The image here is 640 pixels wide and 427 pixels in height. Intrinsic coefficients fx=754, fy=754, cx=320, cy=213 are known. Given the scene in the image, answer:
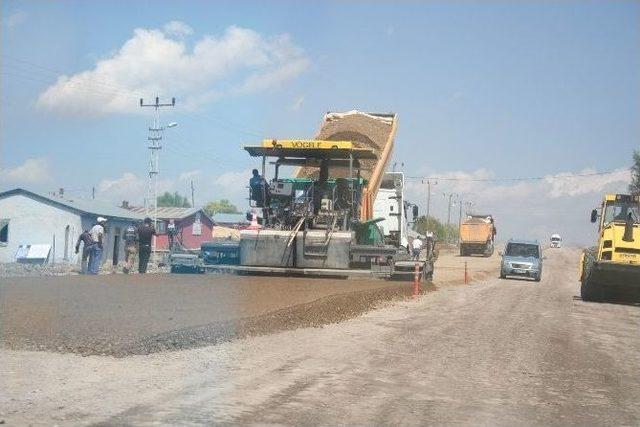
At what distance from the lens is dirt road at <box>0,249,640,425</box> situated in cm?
678

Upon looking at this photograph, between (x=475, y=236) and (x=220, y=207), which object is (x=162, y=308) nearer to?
(x=475, y=236)

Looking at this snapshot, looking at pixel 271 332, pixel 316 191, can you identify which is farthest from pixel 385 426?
pixel 316 191

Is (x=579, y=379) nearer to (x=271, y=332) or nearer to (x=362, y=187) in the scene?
(x=271, y=332)

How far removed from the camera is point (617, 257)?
1966cm

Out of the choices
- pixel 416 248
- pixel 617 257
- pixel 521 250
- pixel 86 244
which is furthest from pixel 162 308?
pixel 521 250

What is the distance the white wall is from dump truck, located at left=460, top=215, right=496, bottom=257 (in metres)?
33.4

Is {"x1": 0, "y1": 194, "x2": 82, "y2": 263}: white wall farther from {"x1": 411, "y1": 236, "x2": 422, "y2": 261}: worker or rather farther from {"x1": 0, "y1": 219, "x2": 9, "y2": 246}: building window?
{"x1": 411, "y1": 236, "x2": 422, "y2": 261}: worker

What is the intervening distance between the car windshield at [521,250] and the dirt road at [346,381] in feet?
69.5

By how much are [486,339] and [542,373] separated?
8.77ft

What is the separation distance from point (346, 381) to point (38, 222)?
35698mm

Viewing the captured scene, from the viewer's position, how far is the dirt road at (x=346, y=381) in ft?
22.2

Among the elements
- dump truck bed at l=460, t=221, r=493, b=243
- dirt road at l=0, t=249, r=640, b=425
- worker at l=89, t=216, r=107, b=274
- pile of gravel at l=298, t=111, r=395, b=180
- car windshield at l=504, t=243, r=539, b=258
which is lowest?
dirt road at l=0, t=249, r=640, b=425

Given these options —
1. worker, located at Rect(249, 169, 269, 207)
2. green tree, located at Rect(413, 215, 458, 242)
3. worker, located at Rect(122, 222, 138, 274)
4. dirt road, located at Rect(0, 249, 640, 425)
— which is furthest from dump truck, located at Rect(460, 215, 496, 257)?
dirt road, located at Rect(0, 249, 640, 425)

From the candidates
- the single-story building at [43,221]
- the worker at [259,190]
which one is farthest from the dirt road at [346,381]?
the single-story building at [43,221]
